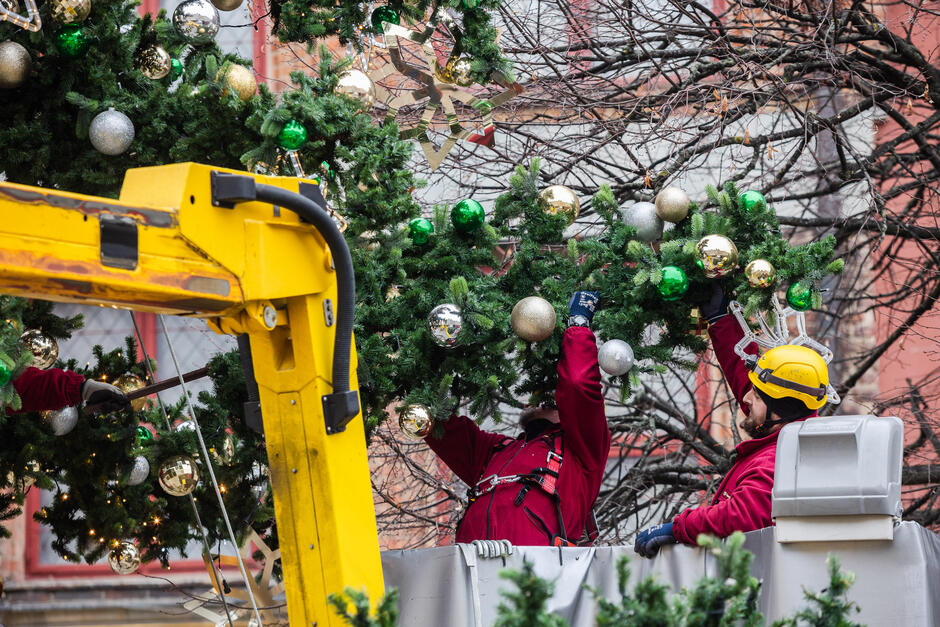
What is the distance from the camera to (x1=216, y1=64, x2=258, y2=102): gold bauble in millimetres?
5344

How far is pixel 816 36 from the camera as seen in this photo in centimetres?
800

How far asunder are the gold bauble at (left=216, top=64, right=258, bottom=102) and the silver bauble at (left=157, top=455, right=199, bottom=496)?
183cm

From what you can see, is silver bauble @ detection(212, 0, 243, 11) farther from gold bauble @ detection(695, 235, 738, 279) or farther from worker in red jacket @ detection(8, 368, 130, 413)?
gold bauble @ detection(695, 235, 738, 279)

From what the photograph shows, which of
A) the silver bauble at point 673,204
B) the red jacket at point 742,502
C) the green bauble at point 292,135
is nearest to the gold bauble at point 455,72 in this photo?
the green bauble at point 292,135

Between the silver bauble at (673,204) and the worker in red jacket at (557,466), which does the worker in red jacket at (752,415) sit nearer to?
the silver bauble at (673,204)

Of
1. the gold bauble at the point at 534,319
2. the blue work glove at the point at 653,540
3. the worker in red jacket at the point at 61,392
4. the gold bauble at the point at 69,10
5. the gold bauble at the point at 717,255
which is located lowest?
the blue work glove at the point at 653,540

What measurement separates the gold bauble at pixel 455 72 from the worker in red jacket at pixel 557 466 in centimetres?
124

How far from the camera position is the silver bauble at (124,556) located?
247 inches

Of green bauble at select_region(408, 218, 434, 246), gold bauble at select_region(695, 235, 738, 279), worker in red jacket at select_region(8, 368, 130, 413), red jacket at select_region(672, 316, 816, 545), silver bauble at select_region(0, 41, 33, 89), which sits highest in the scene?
silver bauble at select_region(0, 41, 33, 89)

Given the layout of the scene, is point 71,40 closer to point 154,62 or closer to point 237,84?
point 154,62

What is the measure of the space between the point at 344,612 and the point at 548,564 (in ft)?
7.17

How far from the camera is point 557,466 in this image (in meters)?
5.64

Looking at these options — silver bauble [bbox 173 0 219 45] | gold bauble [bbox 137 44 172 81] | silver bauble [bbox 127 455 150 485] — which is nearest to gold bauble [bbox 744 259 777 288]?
silver bauble [bbox 173 0 219 45]

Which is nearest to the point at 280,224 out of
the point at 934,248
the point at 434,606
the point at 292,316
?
the point at 292,316
